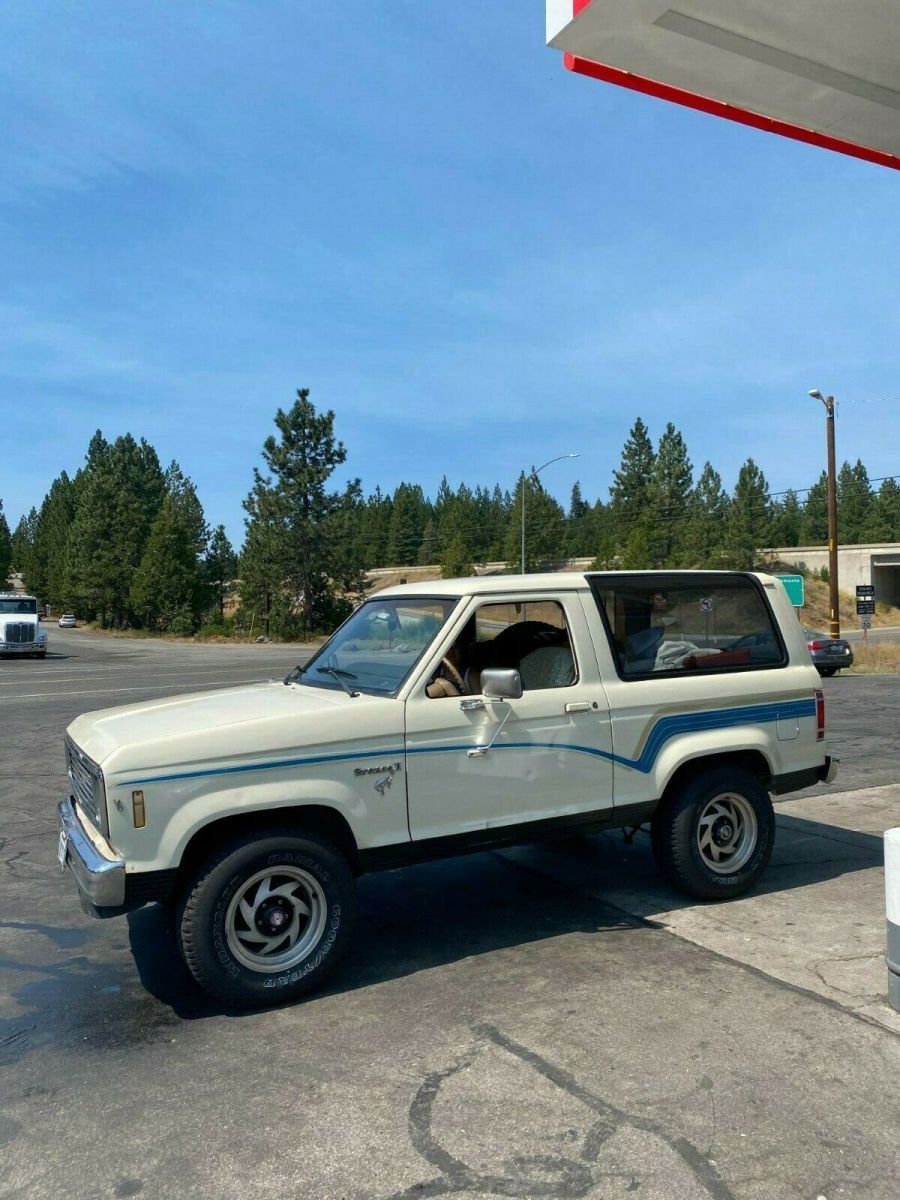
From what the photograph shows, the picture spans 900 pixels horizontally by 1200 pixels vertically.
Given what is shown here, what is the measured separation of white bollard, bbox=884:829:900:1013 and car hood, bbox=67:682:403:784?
2.32 meters

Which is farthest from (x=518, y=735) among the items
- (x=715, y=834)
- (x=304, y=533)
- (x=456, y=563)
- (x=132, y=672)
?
(x=456, y=563)

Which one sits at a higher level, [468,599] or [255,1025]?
[468,599]

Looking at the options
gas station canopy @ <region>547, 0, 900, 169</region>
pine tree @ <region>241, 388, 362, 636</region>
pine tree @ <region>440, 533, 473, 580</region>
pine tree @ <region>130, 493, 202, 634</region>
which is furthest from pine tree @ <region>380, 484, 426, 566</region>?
gas station canopy @ <region>547, 0, 900, 169</region>

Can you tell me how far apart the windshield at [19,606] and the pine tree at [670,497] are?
183 feet

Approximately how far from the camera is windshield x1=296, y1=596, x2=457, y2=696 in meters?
5.10

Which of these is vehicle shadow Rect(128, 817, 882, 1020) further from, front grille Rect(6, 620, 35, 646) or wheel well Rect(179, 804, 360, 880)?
front grille Rect(6, 620, 35, 646)

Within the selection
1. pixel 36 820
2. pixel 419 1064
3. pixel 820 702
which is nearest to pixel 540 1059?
pixel 419 1064

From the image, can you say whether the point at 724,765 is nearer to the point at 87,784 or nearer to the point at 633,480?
the point at 87,784

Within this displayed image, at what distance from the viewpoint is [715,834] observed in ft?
19.1

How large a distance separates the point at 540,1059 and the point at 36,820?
20.0 feet

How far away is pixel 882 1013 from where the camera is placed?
422 cm

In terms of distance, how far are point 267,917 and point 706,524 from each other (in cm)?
8062

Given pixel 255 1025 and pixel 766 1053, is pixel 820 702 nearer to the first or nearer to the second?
pixel 766 1053

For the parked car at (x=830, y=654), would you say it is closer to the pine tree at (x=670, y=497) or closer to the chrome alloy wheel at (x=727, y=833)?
the chrome alloy wheel at (x=727, y=833)
